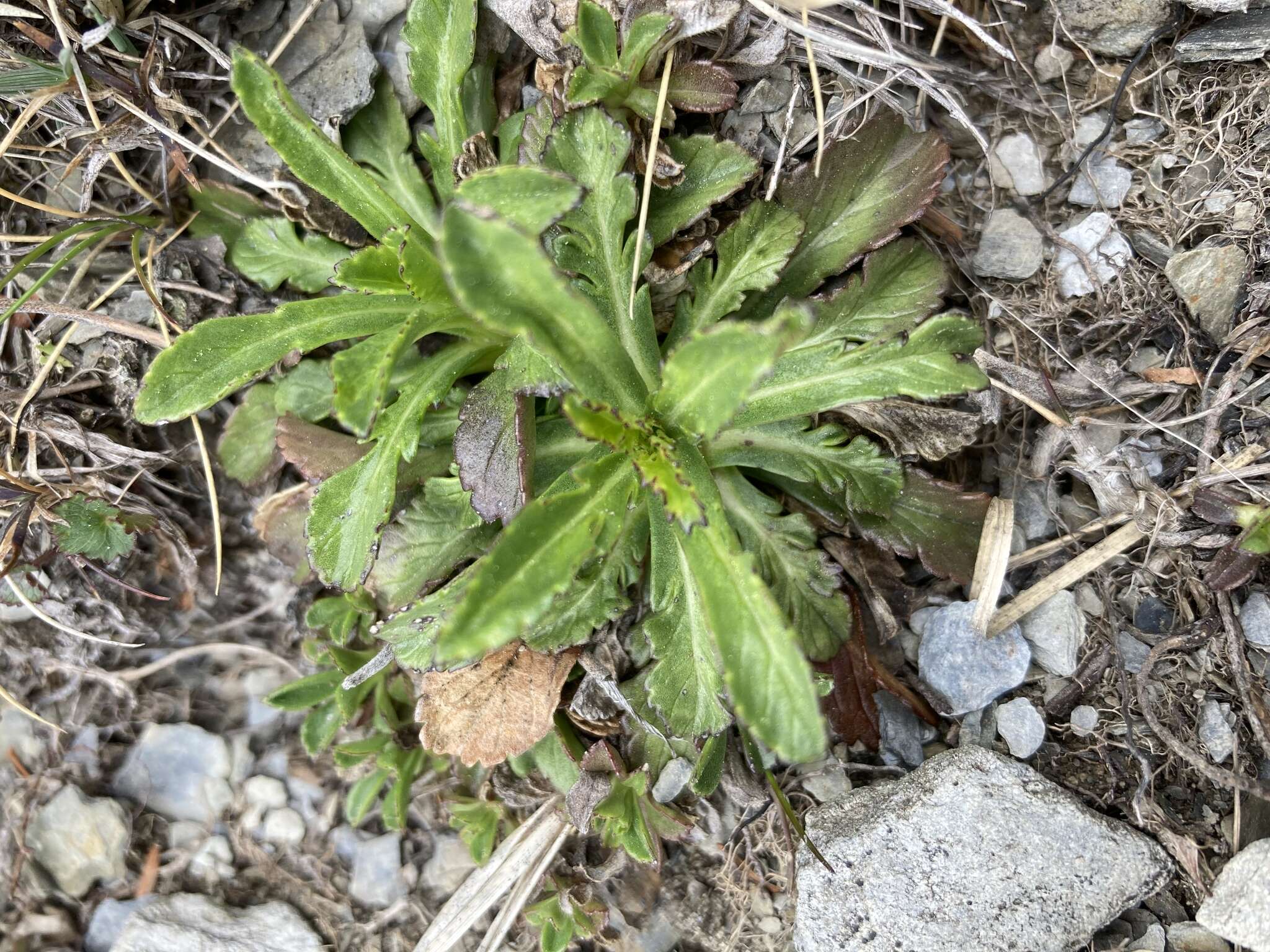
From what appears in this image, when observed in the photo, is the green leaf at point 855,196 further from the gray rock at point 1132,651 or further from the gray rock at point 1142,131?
the gray rock at point 1132,651

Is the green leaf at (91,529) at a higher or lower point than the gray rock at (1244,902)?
higher

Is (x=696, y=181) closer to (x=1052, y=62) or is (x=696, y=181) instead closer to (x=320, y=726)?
(x=1052, y=62)

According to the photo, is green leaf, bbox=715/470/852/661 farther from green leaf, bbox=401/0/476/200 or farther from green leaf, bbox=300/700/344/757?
green leaf, bbox=300/700/344/757

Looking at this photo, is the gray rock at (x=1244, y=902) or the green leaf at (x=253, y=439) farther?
the green leaf at (x=253, y=439)

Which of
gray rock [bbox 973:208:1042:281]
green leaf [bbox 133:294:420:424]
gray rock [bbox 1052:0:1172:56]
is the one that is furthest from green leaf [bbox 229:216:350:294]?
gray rock [bbox 1052:0:1172:56]

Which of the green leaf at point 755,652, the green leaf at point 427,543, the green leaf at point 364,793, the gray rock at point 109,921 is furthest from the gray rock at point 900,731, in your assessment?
the gray rock at point 109,921

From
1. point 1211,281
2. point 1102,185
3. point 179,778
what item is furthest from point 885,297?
point 179,778

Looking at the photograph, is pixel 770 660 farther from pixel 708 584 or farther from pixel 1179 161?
pixel 1179 161
